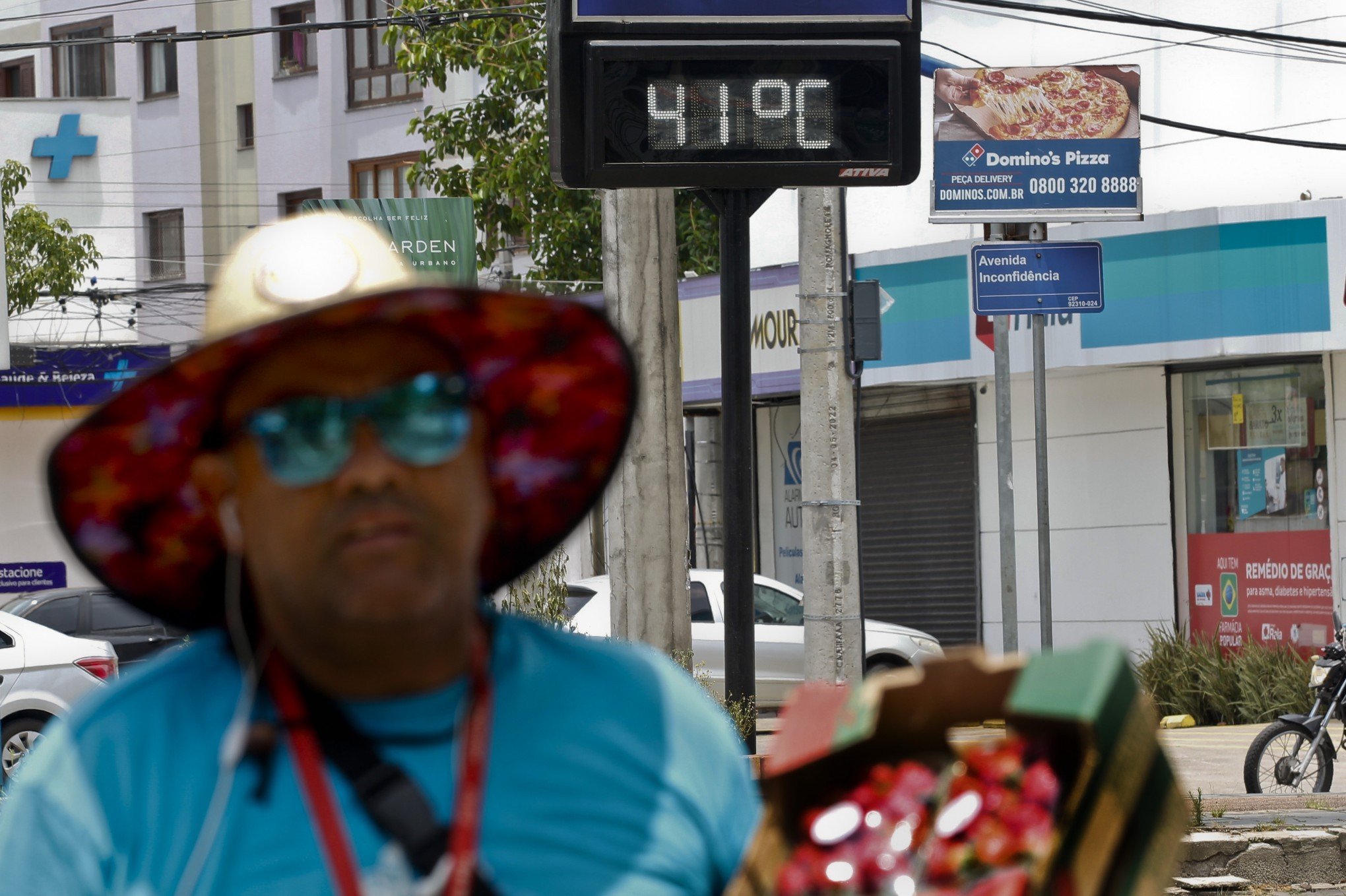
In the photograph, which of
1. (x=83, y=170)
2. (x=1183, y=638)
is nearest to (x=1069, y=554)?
(x=1183, y=638)

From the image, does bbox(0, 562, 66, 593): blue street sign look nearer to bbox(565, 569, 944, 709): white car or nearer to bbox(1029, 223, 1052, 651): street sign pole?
bbox(565, 569, 944, 709): white car

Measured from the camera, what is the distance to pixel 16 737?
13.8m

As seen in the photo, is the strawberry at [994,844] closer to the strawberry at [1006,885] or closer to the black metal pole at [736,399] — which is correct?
the strawberry at [1006,885]

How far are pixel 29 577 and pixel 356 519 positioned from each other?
27051mm

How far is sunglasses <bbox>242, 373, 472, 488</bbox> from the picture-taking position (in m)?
1.77

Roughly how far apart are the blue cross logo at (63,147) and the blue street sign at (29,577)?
12109mm

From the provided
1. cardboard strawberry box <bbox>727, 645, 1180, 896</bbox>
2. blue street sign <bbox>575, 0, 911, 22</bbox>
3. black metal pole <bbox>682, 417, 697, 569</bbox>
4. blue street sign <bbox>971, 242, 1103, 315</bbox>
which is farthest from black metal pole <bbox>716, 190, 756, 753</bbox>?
black metal pole <bbox>682, 417, 697, 569</bbox>

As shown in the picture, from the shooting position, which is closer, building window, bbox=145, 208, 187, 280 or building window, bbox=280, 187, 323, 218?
building window, bbox=280, 187, 323, 218

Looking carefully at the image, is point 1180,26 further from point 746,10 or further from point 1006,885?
point 1006,885

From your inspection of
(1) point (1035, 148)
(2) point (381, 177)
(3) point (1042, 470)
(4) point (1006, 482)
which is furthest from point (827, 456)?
(2) point (381, 177)

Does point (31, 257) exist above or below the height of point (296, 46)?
below

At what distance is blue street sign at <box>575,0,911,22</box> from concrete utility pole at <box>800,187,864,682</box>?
4.49 metres

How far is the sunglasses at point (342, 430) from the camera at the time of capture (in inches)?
69.8

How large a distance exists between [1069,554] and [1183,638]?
1.87 meters
